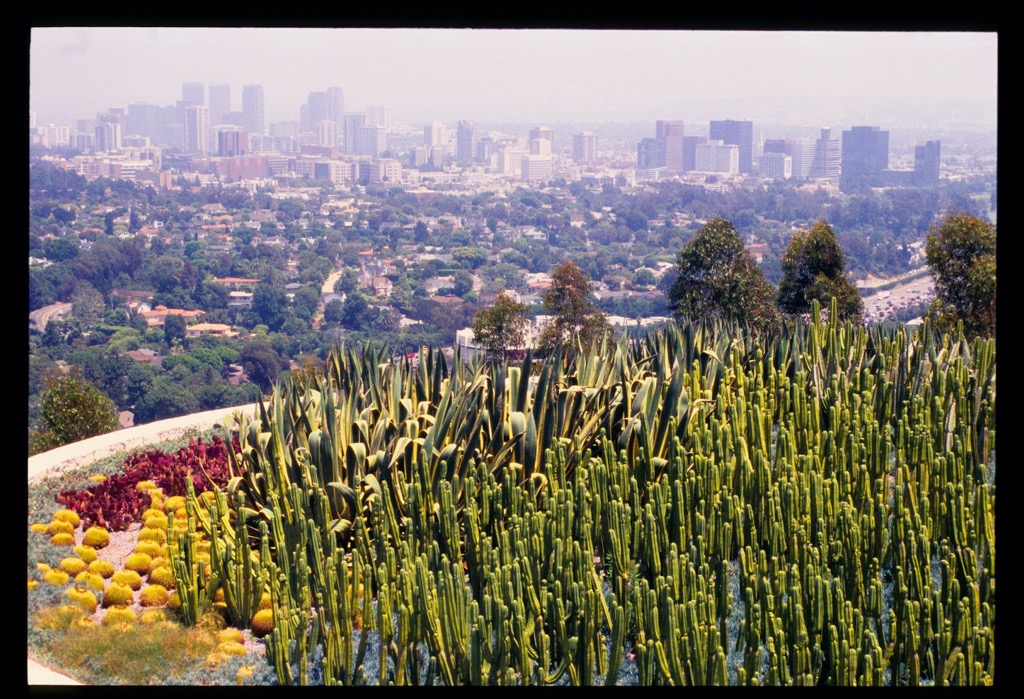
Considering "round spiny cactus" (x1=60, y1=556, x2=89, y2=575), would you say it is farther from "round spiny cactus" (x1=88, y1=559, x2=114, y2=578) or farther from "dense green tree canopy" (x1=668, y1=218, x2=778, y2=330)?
"dense green tree canopy" (x1=668, y1=218, x2=778, y2=330)

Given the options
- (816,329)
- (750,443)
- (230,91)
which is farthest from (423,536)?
(230,91)

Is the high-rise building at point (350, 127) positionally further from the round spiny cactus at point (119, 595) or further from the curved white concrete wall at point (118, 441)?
the round spiny cactus at point (119, 595)

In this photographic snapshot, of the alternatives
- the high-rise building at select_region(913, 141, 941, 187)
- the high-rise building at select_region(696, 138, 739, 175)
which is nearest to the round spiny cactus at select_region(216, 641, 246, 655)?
the high-rise building at select_region(696, 138, 739, 175)

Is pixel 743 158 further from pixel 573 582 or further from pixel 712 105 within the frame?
pixel 573 582

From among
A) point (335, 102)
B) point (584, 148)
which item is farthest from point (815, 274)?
point (335, 102)

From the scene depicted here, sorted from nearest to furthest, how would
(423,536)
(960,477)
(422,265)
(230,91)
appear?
(423,536) → (960,477) → (422,265) → (230,91)

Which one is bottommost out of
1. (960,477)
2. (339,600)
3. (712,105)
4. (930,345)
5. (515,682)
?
Result: (515,682)

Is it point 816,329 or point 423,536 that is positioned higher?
point 816,329

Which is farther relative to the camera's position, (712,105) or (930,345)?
(712,105)
